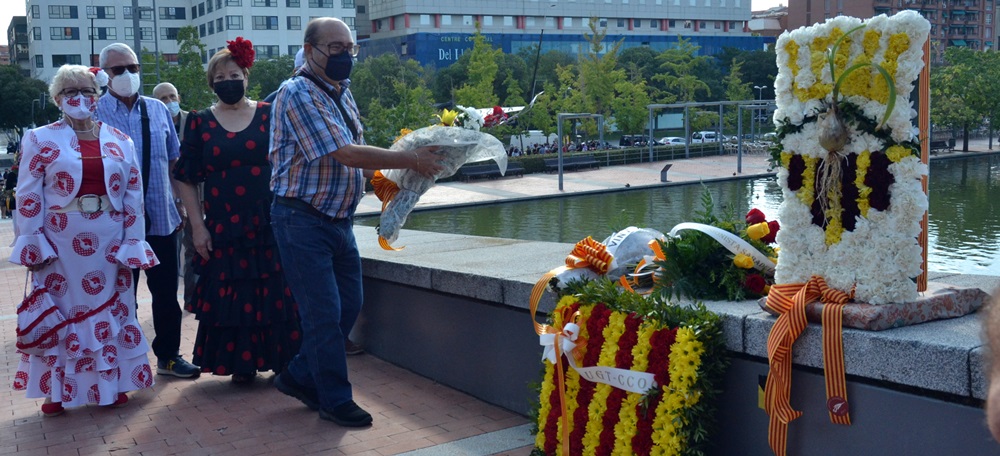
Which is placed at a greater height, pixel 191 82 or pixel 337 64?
pixel 191 82

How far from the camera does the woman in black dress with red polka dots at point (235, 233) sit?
18.1 feet

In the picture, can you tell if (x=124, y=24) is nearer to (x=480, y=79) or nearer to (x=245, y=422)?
(x=480, y=79)

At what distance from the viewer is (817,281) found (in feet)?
11.4

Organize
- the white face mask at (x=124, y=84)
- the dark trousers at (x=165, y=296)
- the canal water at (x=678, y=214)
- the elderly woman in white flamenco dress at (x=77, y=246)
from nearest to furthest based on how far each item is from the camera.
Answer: the elderly woman in white flamenco dress at (x=77, y=246)
the dark trousers at (x=165, y=296)
the white face mask at (x=124, y=84)
the canal water at (x=678, y=214)

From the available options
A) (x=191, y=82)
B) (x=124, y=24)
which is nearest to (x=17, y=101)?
(x=124, y=24)

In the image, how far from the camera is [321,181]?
466 cm

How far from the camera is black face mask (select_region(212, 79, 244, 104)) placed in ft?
18.1

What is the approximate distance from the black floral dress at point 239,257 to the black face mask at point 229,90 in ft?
0.41

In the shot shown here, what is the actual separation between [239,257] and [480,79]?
50.5 metres

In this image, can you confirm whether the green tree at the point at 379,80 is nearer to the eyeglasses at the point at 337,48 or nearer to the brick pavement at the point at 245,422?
the brick pavement at the point at 245,422

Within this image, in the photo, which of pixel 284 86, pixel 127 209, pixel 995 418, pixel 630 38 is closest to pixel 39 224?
pixel 127 209

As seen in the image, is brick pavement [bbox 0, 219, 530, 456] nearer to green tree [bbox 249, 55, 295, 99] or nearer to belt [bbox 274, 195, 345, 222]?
belt [bbox 274, 195, 345, 222]

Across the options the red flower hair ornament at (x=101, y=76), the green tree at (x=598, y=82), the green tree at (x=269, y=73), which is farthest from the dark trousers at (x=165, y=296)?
the green tree at (x=269, y=73)

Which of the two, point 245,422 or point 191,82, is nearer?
point 245,422
